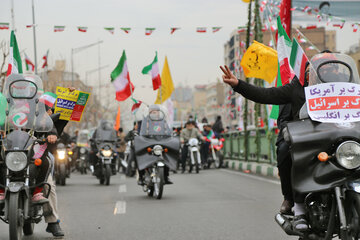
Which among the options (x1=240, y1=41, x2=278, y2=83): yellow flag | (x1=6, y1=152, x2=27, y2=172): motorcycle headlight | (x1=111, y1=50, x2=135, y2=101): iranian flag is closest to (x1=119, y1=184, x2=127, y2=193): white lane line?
(x1=111, y1=50, x2=135, y2=101): iranian flag

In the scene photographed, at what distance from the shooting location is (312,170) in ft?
17.2

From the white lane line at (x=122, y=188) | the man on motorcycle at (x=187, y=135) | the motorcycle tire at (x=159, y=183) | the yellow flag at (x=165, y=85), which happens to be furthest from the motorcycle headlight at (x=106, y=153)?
the man on motorcycle at (x=187, y=135)

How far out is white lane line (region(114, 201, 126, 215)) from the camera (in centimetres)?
1045

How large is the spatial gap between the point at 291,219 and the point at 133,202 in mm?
6397

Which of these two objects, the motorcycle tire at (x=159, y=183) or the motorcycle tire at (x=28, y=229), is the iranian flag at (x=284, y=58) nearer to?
the motorcycle tire at (x=28, y=229)

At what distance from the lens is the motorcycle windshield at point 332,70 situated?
18.3 feet

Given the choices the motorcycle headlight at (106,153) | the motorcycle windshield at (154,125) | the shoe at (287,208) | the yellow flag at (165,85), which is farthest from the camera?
the yellow flag at (165,85)

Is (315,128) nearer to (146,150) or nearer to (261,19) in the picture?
(146,150)

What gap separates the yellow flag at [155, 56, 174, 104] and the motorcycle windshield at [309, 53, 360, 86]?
16283mm

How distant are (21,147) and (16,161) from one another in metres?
0.16

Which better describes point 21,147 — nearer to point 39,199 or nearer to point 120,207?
point 39,199

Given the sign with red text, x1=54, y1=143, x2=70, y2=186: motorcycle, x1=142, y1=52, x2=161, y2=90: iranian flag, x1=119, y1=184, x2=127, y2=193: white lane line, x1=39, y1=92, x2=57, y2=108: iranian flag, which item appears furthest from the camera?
x1=142, y1=52, x2=161, y2=90: iranian flag

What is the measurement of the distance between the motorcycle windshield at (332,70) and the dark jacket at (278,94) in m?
0.31

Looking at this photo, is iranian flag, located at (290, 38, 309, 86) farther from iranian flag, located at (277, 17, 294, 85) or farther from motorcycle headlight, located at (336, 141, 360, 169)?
iranian flag, located at (277, 17, 294, 85)
